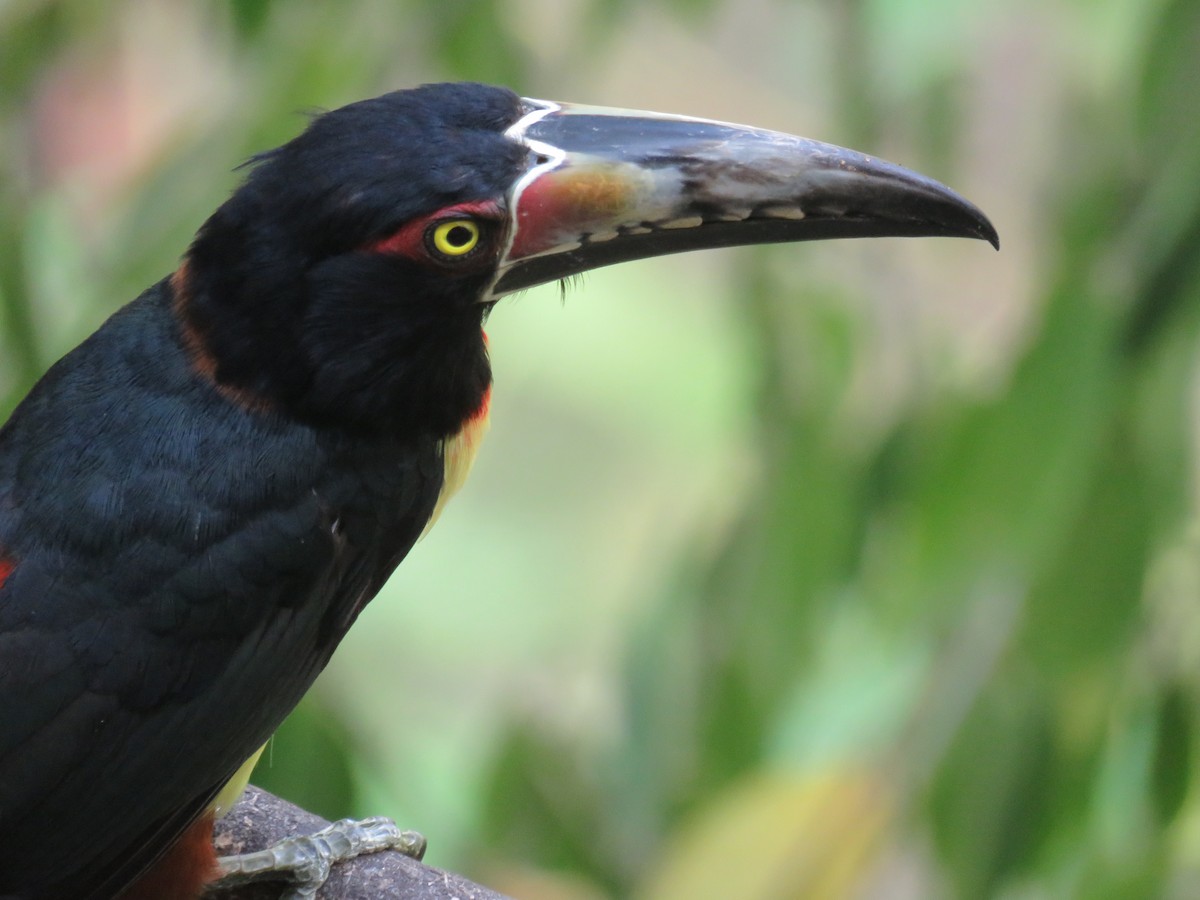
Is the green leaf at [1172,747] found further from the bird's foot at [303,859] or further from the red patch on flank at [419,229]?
the red patch on flank at [419,229]

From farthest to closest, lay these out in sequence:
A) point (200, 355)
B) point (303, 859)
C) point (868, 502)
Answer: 1. point (868, 502)
2. point (303, 859)
3. point (200, 355)

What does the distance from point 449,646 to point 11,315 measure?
8.92 ft

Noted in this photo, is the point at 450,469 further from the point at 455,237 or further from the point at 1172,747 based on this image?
the point at 1172,747

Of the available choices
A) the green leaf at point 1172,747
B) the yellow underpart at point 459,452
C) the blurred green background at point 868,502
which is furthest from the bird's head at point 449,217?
the green leaf at point 1172,747

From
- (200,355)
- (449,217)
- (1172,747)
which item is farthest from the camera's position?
(1172,747)

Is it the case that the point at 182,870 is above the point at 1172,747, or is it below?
below

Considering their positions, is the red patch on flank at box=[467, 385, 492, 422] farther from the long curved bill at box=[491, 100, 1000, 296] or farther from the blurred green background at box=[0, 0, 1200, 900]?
the blurred green background at box=[0, 0, 1200, 900]

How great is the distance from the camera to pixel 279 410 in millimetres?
1604

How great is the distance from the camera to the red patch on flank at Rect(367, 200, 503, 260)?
1.51 meters

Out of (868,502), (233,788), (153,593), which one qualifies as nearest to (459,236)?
(153,593)

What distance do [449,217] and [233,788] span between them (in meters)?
0.65

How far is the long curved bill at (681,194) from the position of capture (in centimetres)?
155

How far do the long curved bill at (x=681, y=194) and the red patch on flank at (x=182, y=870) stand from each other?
2.08ft

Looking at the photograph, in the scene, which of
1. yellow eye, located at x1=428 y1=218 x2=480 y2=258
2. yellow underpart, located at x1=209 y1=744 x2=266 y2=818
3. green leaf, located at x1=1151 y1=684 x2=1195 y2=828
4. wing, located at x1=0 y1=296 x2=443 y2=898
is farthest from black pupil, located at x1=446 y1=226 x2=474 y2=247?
green leaf, located at x1=1151 y1=684 x2=1195 y2=828
